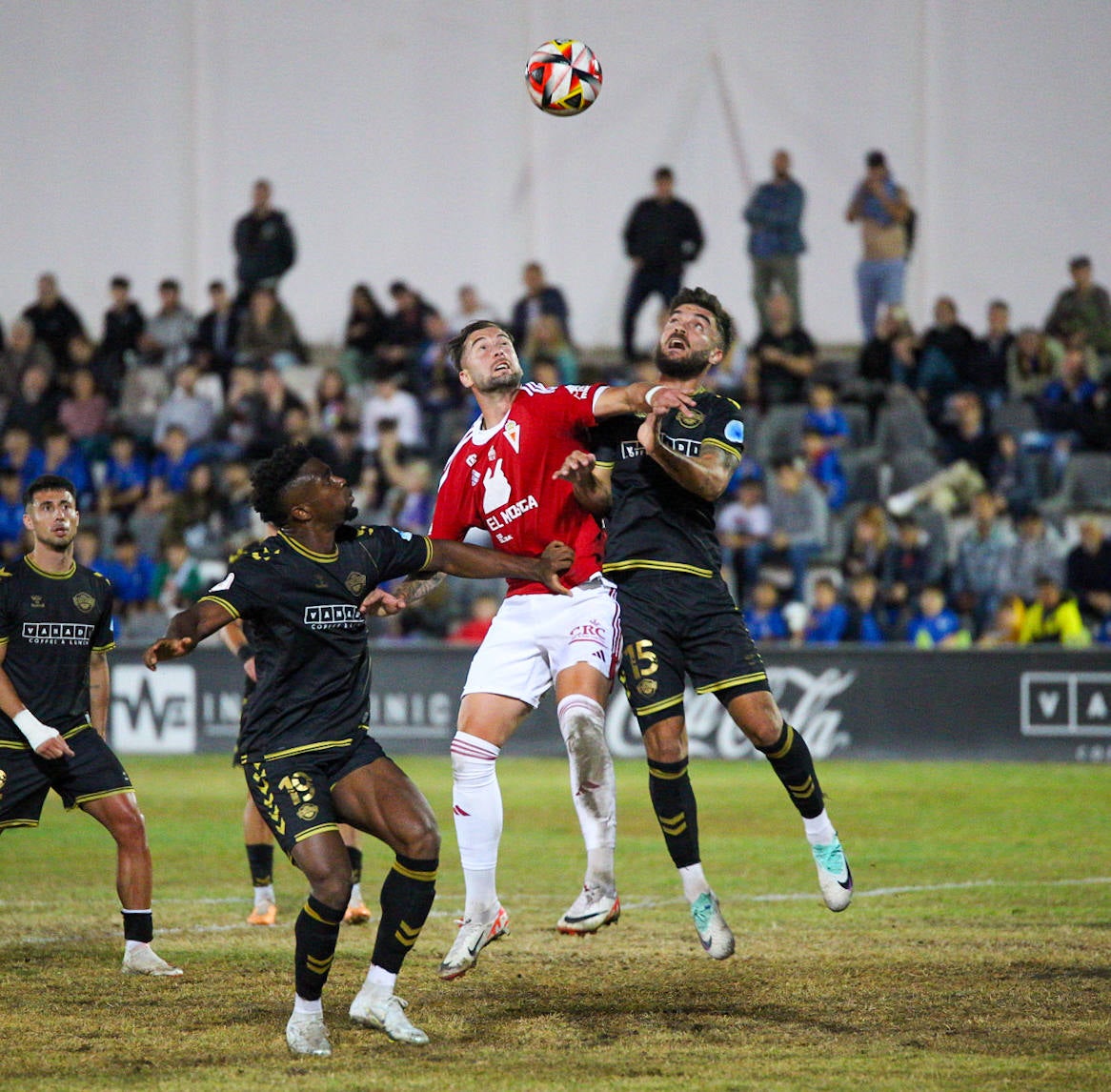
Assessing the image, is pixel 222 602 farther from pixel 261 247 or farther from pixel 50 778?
pixel 261 247

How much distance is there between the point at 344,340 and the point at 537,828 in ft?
37.0

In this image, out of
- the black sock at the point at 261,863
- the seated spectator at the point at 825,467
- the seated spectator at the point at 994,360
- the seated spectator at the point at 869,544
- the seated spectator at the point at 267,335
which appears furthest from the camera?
the seated spectator at the point at 267,335

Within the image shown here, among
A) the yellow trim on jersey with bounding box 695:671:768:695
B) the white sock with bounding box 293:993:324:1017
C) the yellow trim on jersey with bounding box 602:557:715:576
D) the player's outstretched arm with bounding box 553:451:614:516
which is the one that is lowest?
the white sock with bounding box 293:993:324:1017

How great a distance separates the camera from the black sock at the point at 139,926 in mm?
8047

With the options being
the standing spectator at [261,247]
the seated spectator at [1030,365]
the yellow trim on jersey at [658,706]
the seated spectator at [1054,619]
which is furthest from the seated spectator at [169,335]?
the yellow trim on jersey at [658,706]

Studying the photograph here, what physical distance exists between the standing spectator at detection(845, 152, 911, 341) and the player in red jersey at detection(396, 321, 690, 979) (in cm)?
1368

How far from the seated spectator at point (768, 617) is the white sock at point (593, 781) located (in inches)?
391

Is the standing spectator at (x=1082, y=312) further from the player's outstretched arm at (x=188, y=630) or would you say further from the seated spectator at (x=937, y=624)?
the player's outstretched arm at (x=188, y=630)

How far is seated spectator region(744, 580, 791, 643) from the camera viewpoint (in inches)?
699

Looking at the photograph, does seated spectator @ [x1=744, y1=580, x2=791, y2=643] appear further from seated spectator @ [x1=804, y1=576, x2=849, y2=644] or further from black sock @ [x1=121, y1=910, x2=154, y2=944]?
black sock @ [x1=121, y1=910, x2=154, y2=944]

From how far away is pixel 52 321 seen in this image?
22906mm

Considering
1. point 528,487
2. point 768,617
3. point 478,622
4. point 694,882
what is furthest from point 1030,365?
point 694,882

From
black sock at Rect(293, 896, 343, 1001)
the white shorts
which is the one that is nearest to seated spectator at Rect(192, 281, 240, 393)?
the white shorts

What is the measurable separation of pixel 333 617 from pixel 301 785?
66cm
